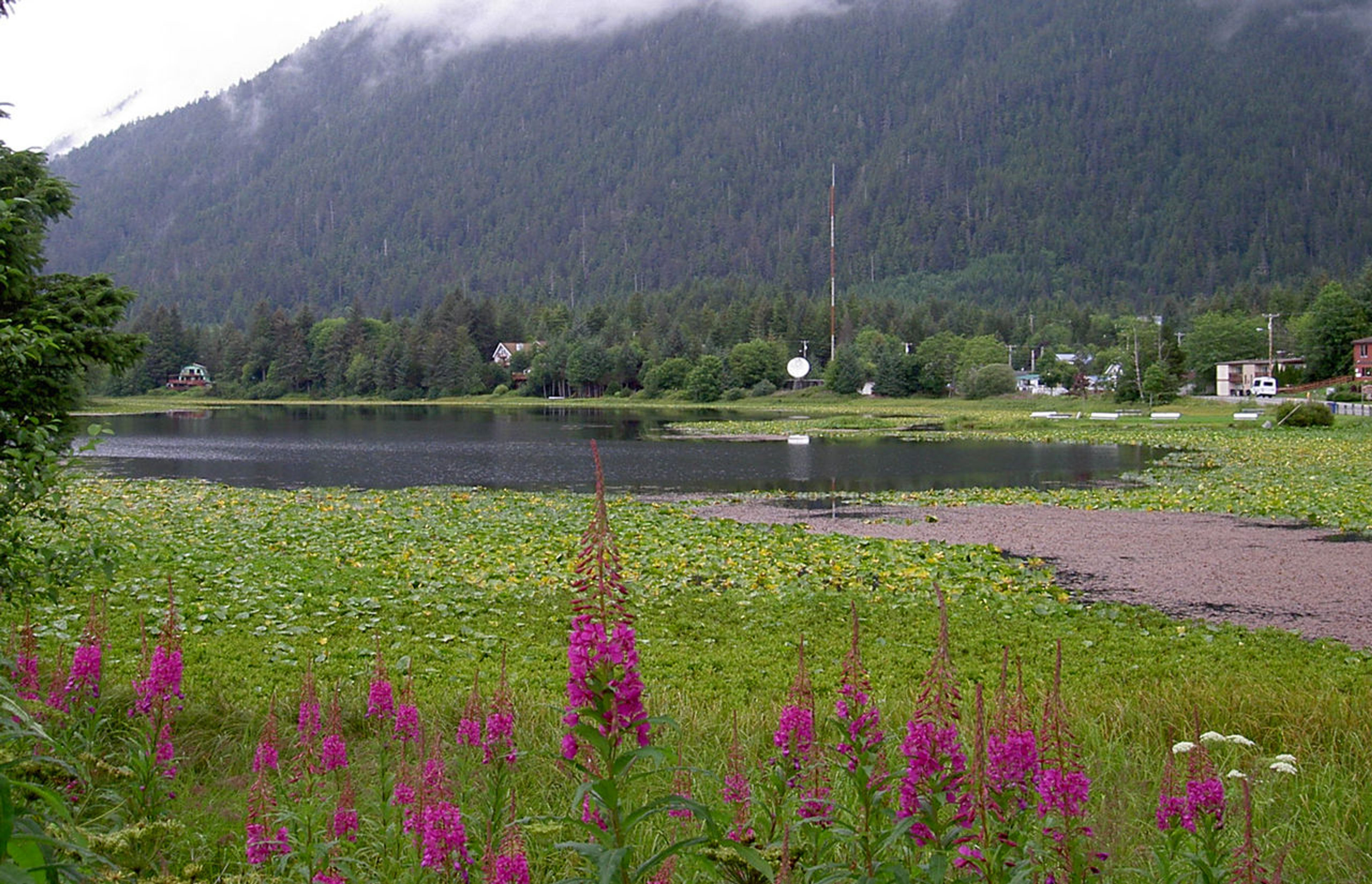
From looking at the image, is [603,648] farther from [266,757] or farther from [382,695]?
[382,695]

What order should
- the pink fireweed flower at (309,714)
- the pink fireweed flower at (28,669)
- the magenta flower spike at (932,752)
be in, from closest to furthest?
the magenta flower spike at (932,752)
the pink fireweed flower at (309,714)
the pink fireweed flower at (28,669)

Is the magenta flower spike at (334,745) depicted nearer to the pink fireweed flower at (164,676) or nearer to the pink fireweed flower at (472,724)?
the pink fireweed flower at (472,724)

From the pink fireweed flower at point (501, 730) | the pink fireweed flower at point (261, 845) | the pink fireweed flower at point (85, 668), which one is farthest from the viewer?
the pink fireweed flower at point (85, 668)

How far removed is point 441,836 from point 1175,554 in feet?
63.2

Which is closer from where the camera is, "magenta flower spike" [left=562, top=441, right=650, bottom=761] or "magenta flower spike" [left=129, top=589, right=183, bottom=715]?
"magenta flower spike" [left=562, top=441, right=650, bottom=761]

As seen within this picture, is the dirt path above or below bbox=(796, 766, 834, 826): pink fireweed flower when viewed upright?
below

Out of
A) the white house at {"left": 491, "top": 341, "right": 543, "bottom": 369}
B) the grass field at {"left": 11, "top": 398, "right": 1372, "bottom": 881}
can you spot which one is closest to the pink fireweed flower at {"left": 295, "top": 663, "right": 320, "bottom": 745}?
the grass field at {"left": 11, "top": 398, "right": 1372, "bottom": 881}

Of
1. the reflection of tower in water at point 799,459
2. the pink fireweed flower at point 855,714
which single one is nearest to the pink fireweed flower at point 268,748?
the pink fireweed flower at point 855,714

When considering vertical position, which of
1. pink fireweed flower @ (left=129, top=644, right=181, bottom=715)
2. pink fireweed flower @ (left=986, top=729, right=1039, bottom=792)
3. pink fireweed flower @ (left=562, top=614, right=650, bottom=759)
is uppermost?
pink fireweed flower @ (left=562, top=614, right=650, bottom=759)

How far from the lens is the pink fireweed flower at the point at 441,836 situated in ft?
13.2

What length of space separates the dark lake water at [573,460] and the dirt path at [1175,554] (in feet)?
28.0

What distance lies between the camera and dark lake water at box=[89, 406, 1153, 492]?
37812 mm

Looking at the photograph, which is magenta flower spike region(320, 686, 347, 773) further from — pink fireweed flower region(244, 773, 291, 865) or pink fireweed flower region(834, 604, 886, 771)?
pink fireweed flower region(834, 604, 886, 771)

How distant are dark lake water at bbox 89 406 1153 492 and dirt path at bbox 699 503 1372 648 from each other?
8547mm
